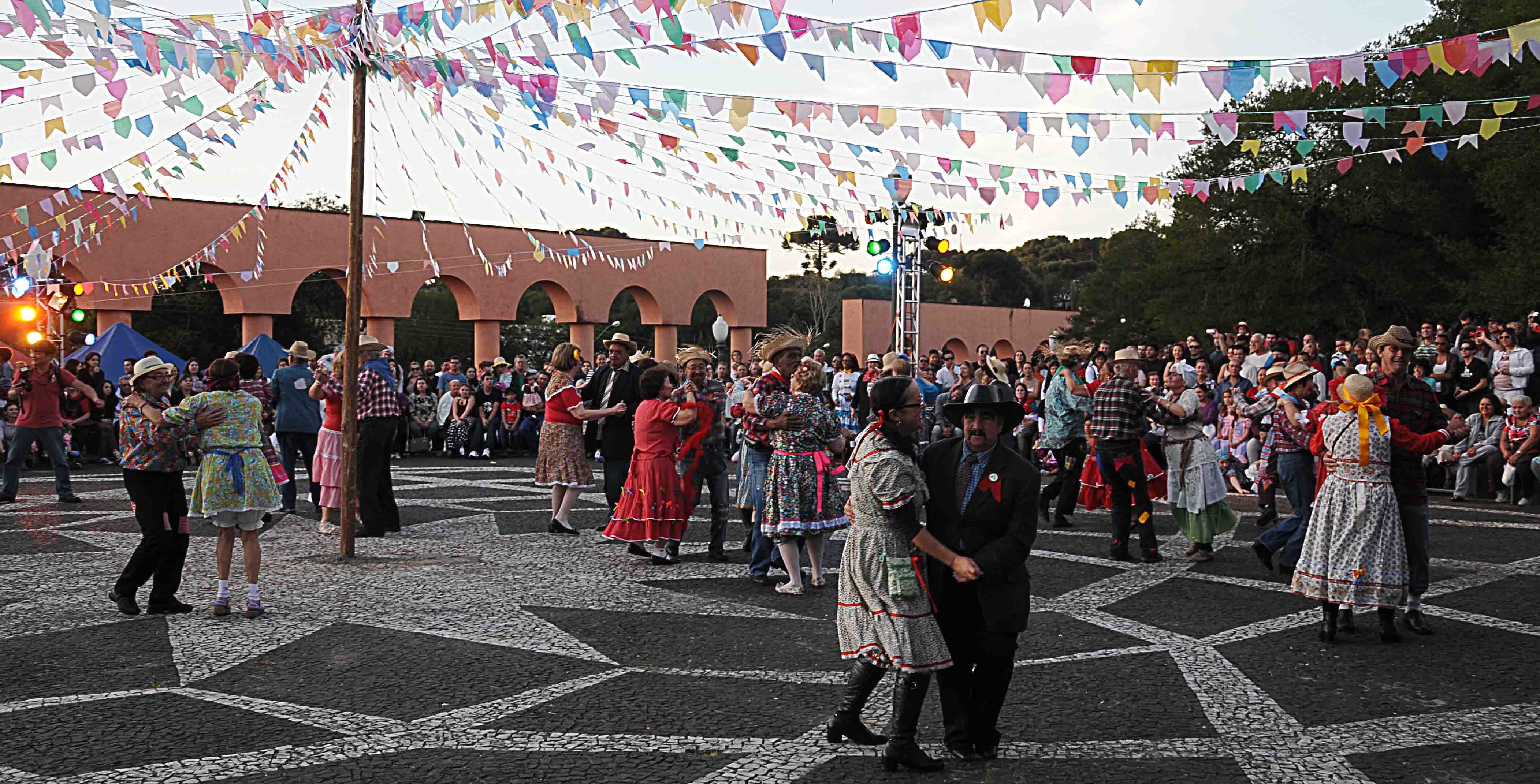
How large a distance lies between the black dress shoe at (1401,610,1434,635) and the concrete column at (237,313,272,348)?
2164 cm

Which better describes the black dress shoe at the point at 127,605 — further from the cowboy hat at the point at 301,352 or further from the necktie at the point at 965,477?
the necktie at the point at 965,477

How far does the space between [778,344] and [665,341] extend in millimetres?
22560

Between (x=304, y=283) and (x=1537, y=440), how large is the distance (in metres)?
41.8

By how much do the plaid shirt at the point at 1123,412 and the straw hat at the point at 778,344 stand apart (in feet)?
8.68

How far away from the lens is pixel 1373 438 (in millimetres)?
6797

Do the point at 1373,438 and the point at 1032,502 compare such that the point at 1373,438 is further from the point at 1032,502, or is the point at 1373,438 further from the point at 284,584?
the point at 284,584

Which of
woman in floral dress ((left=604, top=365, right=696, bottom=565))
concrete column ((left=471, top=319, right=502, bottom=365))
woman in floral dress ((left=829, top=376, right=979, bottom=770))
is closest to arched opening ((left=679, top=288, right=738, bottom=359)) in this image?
concrete column ((left=471, top=319, right=502, bottom=365))

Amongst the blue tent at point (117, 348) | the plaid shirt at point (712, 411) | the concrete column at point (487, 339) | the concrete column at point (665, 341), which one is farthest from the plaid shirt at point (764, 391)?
the concrete column at point (665, 341)

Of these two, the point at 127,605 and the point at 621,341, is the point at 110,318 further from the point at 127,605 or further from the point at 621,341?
the point at 127,605

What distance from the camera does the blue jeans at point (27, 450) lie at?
12.9 m

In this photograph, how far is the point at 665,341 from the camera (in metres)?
30.6

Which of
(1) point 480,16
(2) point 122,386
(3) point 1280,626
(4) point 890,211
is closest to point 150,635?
(2) point 122,386

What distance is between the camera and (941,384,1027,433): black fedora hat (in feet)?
14.9

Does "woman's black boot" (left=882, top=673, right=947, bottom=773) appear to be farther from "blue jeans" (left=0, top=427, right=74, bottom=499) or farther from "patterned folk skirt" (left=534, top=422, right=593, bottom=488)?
"blue jeans" (left=0, top=427, right=74, bottom=499)
